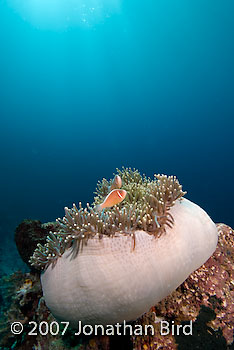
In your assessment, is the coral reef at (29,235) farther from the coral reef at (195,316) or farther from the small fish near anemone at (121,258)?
the small fish near anemone at (121,258)

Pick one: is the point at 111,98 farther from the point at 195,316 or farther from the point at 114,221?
the point at 195,316

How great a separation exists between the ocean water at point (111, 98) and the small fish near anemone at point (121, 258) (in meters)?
32.8

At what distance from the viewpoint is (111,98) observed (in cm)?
5700

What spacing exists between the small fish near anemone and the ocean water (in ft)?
108

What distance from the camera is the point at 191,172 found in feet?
160

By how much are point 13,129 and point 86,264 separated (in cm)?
6003

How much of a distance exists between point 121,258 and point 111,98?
194 ft

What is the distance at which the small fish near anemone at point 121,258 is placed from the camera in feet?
6.37

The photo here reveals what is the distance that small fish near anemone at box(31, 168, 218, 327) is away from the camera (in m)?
1.94
